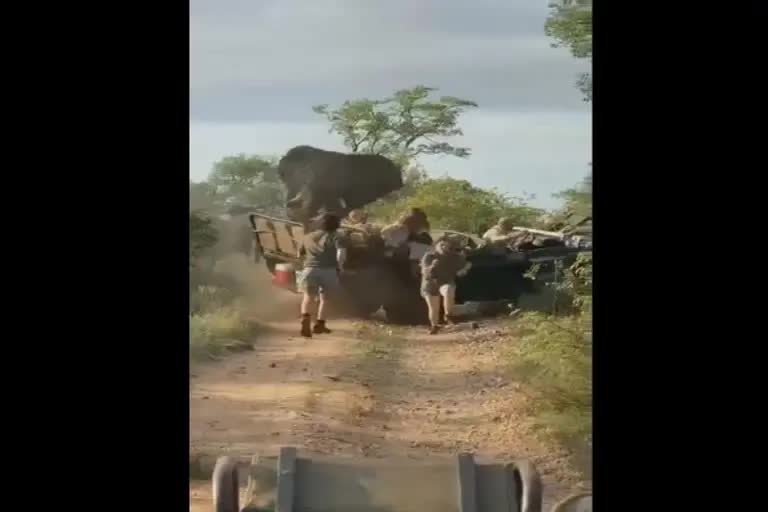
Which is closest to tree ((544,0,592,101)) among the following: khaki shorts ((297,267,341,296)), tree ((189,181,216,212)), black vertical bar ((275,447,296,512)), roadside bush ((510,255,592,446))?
roadside bush ((510,255,592,446))

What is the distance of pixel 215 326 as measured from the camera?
1.63 m

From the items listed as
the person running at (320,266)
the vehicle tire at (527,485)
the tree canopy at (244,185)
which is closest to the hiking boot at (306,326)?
the person running at (320,266)

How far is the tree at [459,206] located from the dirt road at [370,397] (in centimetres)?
20

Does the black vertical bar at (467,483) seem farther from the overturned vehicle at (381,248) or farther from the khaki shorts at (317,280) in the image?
the khaki shorts at (317,280)

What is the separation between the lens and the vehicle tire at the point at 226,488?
161cm

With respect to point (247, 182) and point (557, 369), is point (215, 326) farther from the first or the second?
point (557, 369)

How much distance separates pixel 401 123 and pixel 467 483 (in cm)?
65

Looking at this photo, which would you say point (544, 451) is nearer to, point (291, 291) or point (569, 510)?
point (569, 510)

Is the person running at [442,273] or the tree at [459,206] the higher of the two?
the tree at [459,206]

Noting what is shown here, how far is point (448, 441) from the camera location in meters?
1.67

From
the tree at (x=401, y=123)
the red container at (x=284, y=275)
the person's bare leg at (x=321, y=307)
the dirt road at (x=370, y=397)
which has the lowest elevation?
the dirt road at (x=370, y=397)

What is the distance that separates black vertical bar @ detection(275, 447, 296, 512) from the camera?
1595mm
